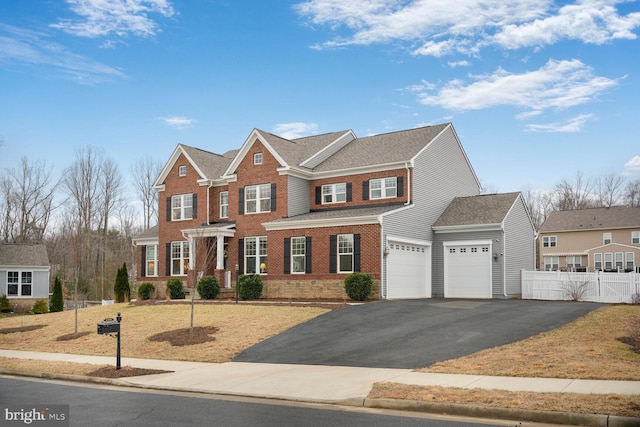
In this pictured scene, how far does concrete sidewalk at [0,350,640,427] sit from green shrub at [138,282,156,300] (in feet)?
69.0

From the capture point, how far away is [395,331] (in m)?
20.0

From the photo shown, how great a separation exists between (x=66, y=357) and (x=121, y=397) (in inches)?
361

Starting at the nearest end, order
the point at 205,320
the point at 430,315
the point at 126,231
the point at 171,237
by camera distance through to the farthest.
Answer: the point at 430,315, the point at 205,320, the point at 171,237, the point at 126,231

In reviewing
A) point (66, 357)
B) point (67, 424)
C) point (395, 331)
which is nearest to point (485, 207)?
point (395, 331)

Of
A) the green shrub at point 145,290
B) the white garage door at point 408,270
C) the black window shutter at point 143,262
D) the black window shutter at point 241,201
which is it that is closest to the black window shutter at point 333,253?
the white garage door at point 408,270

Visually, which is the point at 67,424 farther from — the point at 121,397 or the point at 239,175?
the point at 239,175

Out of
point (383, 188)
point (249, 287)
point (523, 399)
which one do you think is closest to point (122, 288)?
point (249, 287)

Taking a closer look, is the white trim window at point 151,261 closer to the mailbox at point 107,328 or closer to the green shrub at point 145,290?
the green shrub at point 145,290

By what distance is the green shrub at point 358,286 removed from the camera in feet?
94.6

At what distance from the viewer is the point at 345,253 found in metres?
30.7

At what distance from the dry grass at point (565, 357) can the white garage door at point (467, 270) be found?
13.4 meters

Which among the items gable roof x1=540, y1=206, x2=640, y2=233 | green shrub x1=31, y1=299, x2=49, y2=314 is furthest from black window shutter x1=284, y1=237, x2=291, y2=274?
gable roof x1=540, y1=206, x2=640, y2=233

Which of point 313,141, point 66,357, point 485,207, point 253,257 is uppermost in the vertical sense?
point 313,141

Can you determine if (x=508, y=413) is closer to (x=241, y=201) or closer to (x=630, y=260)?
(x=241, y=201)
